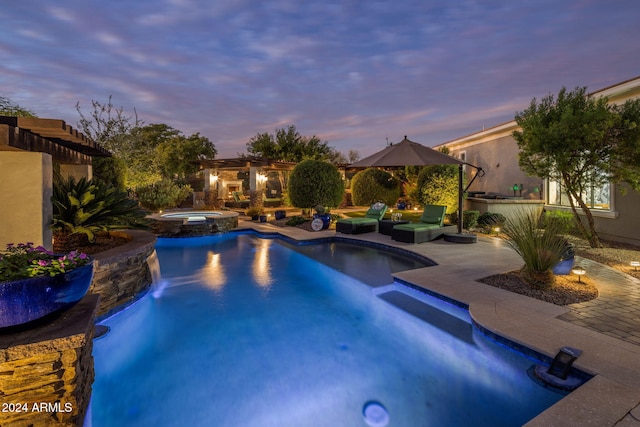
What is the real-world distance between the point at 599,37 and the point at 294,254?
44.9ft

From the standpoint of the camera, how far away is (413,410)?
11.3 ft

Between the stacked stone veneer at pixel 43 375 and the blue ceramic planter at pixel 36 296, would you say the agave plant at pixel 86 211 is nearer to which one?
the blue ceramic planter at pixel 36 296

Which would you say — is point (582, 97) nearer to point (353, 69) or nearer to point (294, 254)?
point (294, 254)

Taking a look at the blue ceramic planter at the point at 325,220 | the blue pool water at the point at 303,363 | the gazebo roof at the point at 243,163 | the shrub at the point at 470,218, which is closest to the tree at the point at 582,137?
the shrub at the point at 470,218

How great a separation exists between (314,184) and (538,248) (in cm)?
1083

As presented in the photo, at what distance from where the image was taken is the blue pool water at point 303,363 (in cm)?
343

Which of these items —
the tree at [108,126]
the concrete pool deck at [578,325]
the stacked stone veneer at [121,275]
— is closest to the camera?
the concrete pool deck at [578,325]

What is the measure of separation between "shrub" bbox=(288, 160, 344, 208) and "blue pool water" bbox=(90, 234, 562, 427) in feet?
28.0

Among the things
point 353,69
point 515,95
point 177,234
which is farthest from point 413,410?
point 515,95

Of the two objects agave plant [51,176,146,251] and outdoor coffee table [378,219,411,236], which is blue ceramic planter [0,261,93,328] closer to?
agave plant [51,176,146,251]

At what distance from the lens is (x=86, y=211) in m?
5.70

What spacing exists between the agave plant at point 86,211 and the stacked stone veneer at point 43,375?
3.77m

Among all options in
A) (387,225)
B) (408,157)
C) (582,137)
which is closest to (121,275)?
(408,157)

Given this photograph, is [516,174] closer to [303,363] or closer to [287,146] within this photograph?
[303,363]
